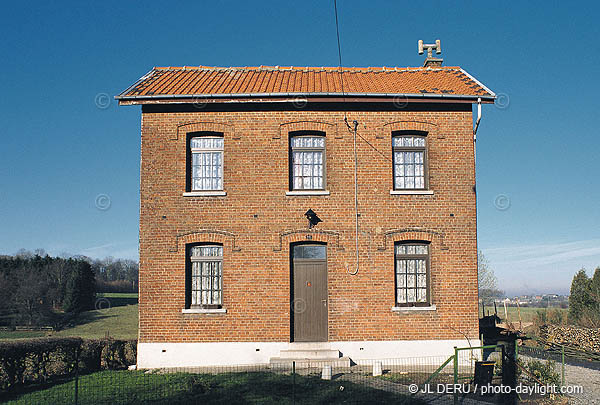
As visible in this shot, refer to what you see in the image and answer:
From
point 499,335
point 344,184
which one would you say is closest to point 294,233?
point 344,184

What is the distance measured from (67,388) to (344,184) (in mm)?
8622

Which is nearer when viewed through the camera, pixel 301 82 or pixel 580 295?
pixel 301 82

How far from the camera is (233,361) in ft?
41.3

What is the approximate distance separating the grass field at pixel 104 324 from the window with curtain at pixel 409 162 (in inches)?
742

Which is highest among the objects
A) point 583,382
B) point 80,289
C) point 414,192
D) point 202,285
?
point 414,192

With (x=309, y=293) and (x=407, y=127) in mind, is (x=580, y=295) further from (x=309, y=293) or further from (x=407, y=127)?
(x=309, y=293)

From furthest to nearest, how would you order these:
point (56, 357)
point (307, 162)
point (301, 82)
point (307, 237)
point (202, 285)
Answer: point (301, 82) < point (307, 162) < point (202, 285) < point (307, 237) < point (56, 357)

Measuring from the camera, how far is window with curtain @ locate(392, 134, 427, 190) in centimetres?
1350

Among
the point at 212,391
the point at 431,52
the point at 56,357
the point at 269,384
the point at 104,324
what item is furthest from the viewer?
the point at 104,324

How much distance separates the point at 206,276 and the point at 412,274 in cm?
580

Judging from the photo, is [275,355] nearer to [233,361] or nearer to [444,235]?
[233,361]

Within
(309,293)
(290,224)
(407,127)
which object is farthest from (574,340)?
(290,224)

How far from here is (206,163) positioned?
1352 cm

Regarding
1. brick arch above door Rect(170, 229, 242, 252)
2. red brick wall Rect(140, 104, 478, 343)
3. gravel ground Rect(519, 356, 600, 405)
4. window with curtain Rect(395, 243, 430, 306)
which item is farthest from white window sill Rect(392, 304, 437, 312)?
brick arch above door Rect(170, 229, 242, 252)
